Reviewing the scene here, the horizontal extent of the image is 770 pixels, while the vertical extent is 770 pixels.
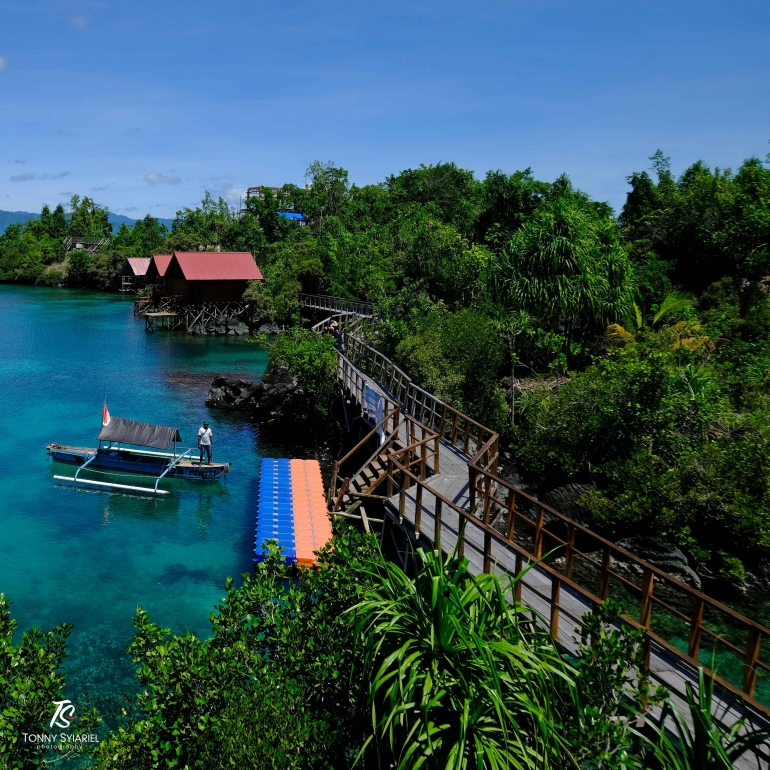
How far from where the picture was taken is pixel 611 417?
57.9ft

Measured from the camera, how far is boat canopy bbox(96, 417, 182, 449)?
21297 mm

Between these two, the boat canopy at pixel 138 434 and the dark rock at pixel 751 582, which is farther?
the boat canopy at pixel 138 434

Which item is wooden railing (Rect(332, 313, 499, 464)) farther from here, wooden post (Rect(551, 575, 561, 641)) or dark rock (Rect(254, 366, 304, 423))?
wooden post (Rect(551, 575, 561, 641))

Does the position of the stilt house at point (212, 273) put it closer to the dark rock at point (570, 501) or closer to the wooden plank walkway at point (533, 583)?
the dark rock at point (570, 501)

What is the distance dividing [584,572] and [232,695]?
1193cm

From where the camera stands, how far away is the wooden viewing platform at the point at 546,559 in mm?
7949

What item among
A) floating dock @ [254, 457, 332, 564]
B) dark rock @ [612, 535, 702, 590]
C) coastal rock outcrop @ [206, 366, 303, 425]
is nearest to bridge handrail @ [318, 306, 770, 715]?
dark rock @ [612, 535, 702, 590]

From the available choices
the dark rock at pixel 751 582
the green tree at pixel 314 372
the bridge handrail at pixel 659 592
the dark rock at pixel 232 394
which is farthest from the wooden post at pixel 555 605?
the dark rock at pixel 232 394

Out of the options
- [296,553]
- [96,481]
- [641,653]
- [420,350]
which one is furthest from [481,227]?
[641,653]

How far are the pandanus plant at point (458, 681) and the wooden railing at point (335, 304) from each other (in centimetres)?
3684

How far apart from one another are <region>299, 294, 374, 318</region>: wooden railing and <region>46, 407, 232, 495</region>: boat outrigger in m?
22.7

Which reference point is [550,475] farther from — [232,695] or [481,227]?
[481,227]

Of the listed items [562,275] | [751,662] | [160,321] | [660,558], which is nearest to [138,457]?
[562,275]

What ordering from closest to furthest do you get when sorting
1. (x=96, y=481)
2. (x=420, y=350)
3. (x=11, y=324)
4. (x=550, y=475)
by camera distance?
(x=550, y=475), (x=96, y=481), (x=420, y=350), (x=11, y=324)
